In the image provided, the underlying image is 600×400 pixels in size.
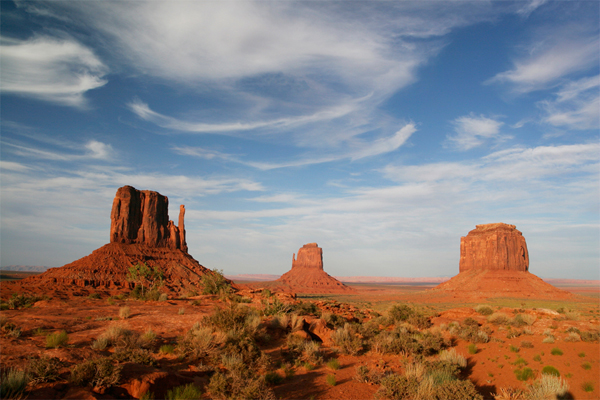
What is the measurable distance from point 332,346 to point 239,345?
551cm

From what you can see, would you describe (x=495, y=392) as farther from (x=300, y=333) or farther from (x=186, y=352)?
(x=186, y=352)

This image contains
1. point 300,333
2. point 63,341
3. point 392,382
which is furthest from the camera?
point 300,333

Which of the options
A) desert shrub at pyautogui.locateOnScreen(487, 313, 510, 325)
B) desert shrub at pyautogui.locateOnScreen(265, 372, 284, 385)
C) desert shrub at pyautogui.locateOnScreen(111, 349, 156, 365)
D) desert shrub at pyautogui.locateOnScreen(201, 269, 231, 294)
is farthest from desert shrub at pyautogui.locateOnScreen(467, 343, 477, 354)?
desert shrub at pyautogui.locateOnScreen(201, 269, 231, 294)

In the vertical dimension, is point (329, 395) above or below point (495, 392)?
above

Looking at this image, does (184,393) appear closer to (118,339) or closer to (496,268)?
(118,339)

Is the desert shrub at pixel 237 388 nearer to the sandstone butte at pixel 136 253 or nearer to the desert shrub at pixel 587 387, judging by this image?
the desert shrub at pixel 587 387

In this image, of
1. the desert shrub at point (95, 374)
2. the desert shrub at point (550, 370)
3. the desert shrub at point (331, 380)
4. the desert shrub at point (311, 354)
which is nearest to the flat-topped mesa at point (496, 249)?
the desert shrub at point (550, 370)

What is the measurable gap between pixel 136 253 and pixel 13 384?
69070mm

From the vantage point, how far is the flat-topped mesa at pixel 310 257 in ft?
476

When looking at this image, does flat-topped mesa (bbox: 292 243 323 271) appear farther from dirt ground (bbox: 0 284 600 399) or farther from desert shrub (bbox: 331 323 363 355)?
desert shrub (bbox: 331 323 363 355)

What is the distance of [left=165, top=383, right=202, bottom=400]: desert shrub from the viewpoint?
7525 millimetres

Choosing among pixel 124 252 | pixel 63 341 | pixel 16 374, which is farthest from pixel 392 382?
pixel 124 252

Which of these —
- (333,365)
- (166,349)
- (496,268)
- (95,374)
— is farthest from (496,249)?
(95,374)

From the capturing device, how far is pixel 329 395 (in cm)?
930
